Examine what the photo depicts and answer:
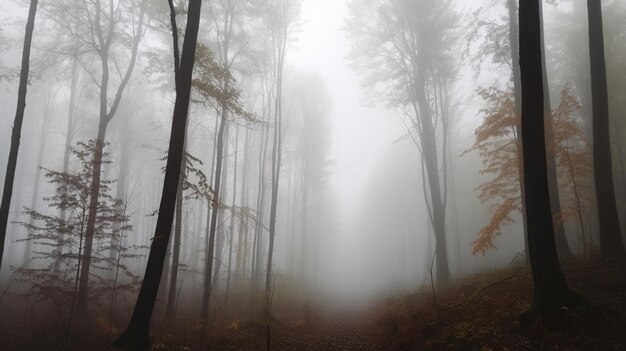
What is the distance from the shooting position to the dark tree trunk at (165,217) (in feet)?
22.1

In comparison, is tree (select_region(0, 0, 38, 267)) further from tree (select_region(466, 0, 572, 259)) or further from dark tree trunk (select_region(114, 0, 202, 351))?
tree (select_region(466, 0, 572, 259))

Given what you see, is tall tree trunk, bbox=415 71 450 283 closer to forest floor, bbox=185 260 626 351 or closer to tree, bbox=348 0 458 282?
tree, bbox=348 0 458 282

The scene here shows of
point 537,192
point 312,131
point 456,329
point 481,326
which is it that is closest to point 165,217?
point 456,329

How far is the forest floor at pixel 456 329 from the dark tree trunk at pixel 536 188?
341mm

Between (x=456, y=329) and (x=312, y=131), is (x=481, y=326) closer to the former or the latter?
(x=456, y=329)

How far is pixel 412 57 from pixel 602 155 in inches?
400

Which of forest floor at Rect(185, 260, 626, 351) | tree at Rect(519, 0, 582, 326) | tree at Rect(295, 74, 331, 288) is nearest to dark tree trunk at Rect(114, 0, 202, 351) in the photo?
forest floor at Rect(185, 260, 626, 351)

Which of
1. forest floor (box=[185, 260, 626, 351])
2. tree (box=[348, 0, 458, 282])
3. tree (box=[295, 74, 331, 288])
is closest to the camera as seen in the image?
forest floor (box=[185, 260, 626, 351])

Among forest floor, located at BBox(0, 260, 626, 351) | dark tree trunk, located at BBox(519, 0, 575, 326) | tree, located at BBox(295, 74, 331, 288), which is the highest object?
tree, located at BBox(295, 74, 331, 288)

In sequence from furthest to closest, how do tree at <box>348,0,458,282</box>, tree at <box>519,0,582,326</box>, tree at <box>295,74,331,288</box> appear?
tree at <box>295,74,331,288</box>
tree at <box>348,0,458,282</box>
tree at <box>519,0,582,326</box>

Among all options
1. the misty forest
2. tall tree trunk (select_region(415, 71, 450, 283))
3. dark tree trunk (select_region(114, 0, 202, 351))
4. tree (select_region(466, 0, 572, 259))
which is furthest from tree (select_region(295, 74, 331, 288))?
dark tree trunk (select_region(114, 0, 202, 351))

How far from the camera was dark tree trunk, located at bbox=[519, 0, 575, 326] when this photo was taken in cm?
563

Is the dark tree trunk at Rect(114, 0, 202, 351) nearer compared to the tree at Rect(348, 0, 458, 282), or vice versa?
the dark tree trunk at Rect(114, 0, 202, 351)

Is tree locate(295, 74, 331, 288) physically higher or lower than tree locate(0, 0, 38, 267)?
higher
